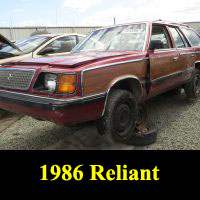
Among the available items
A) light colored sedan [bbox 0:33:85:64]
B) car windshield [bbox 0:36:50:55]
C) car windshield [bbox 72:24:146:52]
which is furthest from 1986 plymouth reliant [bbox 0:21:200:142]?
car windshield [bbox 0:36:50:55]

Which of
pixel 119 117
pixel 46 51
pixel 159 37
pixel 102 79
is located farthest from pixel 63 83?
pixel 46 51

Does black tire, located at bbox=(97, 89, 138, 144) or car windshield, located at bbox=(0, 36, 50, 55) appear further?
car windshield, located at bbox=(0, 36, 50, 55)

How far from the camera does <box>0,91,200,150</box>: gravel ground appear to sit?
11.2ft

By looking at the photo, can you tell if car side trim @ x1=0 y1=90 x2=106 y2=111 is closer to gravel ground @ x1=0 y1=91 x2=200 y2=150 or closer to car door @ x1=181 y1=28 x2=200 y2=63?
gravel ground @ x1=0 y1=91 x2=200 y2=150

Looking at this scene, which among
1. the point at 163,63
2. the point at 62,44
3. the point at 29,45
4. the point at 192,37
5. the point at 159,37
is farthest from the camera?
the point at 62,44

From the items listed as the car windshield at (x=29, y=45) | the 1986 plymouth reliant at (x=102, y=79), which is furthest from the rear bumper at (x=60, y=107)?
the car windshield at (x=29, y=45)

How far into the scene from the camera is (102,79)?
2.81 metres

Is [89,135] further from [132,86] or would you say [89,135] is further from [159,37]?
[159,37]

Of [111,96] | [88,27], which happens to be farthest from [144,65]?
[88,27]

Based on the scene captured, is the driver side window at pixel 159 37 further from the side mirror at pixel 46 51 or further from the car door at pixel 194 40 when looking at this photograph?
the side mirror at pixel 46 51

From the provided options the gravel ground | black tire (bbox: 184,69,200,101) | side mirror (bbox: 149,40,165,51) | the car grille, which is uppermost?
side mirror (bbox: 149,40,165,51)

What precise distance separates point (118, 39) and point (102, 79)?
1309 millimetres

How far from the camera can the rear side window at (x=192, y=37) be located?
207 inches

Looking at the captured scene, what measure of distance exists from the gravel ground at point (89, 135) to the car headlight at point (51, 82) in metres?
1.03
